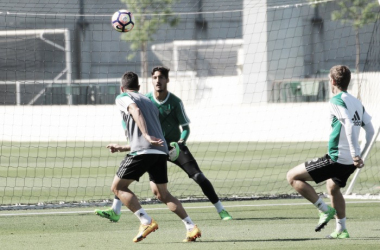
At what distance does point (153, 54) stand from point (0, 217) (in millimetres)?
28483

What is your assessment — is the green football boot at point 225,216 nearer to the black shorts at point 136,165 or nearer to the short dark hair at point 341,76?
the black shorts at point 136,165

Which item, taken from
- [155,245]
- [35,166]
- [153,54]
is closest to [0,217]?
[155,245]

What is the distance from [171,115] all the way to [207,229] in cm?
160

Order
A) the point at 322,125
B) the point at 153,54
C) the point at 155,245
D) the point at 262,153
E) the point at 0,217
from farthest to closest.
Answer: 1. the point at 153,54
2. the point at 322,125
3. the point at 262,153
4. the point at 0,217
5. the point at 155,245

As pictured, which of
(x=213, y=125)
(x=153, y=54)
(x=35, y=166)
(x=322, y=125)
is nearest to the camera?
(x=35, y=166)

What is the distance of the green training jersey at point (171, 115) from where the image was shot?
31.8ft

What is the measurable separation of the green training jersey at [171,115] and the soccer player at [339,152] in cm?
199

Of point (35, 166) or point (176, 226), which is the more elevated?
Result: point (176, 226)

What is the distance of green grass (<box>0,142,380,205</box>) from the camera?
13.3 meters

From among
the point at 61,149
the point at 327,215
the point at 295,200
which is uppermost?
the point at 327,215

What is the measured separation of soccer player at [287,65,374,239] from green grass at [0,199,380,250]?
0.37m

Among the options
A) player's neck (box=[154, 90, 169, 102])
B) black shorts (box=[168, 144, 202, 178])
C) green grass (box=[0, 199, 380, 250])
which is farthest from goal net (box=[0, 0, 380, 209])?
black shorts (box=[168, 144, 202, 178])

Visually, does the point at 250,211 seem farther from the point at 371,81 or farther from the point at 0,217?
the point at 371,81

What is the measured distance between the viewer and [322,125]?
23531mm
